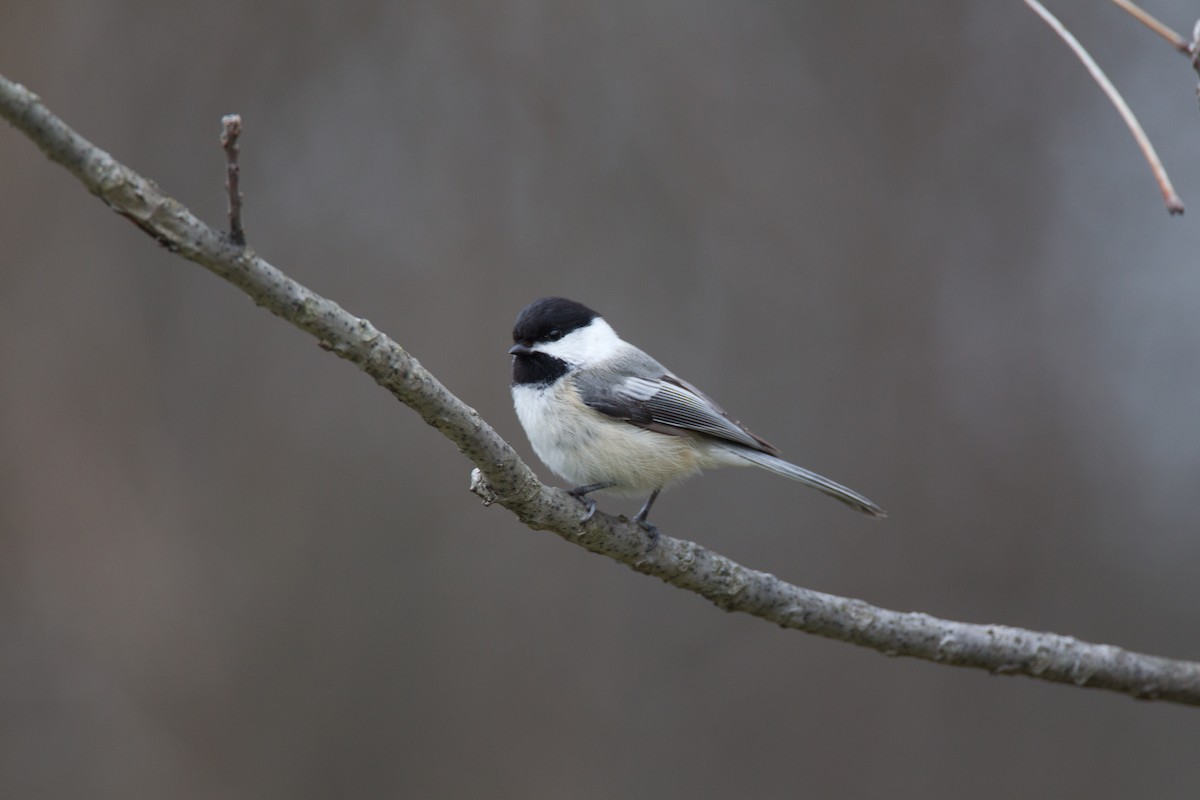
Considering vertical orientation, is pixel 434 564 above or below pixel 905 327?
below

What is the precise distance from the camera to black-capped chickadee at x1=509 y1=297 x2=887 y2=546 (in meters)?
2.75

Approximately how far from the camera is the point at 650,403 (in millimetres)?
2906

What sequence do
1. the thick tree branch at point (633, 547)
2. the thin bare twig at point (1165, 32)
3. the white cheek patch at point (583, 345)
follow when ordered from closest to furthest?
the thin bare twig at point (1165, 32) < the thick tree branch at point (633, 547) < the white cheek patch at point (583, 345)

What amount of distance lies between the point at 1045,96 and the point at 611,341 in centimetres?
308

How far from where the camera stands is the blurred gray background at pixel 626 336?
3.92 metres

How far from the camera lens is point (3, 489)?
3877mm

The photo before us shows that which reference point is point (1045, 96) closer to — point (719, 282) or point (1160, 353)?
point (1160, 353)

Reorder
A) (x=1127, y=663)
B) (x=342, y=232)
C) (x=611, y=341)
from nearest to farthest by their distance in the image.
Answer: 1. (x=1127, y=663)
2. (x=611, y=341)
3. (x=342, y=232)

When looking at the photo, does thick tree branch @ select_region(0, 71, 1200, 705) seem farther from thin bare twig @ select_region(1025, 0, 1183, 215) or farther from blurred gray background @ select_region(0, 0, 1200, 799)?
blurred gray background @ select_region(0, 0, 1200, 799)

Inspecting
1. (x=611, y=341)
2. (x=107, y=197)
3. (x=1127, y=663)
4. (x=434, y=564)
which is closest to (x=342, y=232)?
(x=434, y=564)

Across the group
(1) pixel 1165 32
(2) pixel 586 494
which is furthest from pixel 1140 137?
(2) pixel 586 494

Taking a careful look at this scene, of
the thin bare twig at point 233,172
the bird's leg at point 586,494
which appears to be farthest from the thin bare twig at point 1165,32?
the bird's leg at point 586,494

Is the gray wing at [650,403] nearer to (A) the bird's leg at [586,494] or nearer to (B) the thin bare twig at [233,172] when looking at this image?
(A) the bird's leg at [586,494]

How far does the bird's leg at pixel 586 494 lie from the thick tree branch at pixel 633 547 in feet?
0.08
